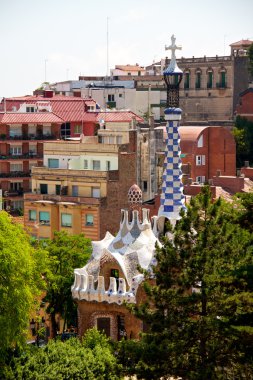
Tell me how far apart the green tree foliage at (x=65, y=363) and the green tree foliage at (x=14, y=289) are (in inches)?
43.7

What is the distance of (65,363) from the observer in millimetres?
50656

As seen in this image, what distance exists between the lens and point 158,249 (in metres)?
47.2

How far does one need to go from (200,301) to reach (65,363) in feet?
24.8

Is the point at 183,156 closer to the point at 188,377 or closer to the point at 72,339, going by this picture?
the point at 72,339

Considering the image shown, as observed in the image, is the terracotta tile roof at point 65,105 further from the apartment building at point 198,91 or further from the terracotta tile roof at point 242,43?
the terracotta tile roof at point 242,43

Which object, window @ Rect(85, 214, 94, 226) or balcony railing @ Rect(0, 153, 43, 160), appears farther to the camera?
balcony railing @ Rect(0, 153, 43, 160)

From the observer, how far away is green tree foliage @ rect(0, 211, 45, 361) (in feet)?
173

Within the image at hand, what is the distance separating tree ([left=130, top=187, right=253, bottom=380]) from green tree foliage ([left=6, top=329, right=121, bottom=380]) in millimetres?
4326

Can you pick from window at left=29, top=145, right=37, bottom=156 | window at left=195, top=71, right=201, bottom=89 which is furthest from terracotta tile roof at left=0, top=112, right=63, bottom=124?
window at left=195, top=71, right=201, bottom=89

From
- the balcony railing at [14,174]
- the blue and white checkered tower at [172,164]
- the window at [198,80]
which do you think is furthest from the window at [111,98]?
the blue and white checkered tower at [172,164]

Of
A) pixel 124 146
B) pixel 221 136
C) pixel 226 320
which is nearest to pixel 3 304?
pixel 226 320

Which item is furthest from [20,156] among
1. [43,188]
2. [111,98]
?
[111,98]

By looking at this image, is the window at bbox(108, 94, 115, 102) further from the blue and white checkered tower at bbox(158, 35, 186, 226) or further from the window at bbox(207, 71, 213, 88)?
the blue and white checkered tower at bbox(158, 35, 186, 226)

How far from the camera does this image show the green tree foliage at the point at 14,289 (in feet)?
173
